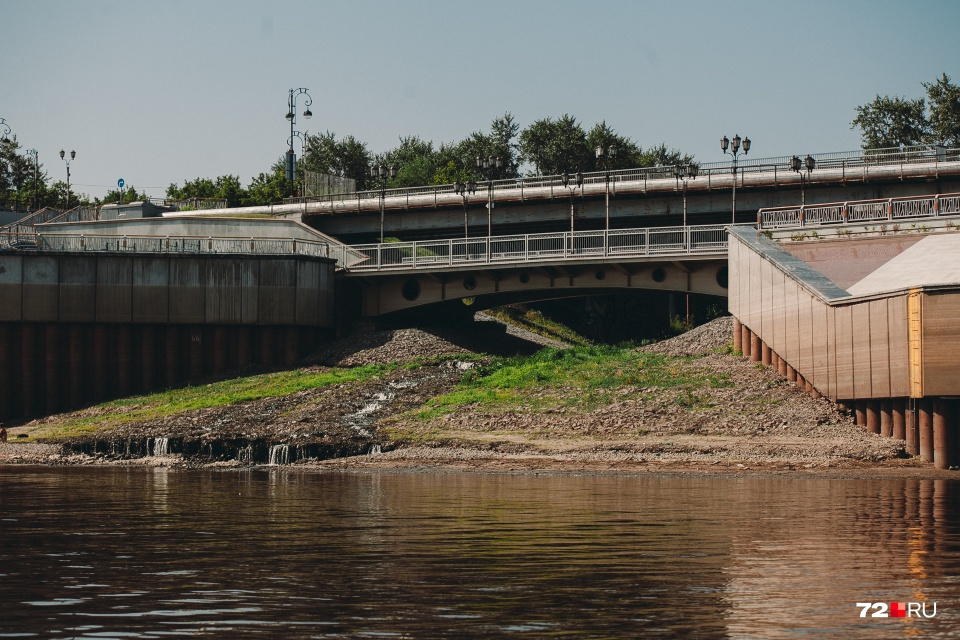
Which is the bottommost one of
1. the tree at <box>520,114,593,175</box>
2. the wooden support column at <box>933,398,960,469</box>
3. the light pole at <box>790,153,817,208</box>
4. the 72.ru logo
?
the 72.ru logo

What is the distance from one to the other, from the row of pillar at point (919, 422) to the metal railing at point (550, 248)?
17.4 m

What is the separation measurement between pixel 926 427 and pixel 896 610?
22.5 meters

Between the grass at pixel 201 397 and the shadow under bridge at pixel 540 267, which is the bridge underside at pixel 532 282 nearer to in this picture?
the shadow under bridge at pixel 540 267

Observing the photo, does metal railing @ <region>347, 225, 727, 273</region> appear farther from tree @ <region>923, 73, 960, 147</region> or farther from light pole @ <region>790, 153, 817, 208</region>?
tree @ <region>923, 73, 960, 147</region>

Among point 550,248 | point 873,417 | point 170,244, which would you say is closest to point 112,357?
point 170,244

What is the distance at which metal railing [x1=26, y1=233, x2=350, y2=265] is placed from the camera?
6031 centimetres

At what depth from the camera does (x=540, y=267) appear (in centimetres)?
6016

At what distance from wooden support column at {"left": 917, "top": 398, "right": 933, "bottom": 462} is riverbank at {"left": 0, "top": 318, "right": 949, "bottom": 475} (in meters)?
0.39

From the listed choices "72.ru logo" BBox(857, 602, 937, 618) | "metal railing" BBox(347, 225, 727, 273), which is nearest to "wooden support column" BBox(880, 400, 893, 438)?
"metal railing" BBox(347, 225, 727, 273)

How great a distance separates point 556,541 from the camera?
19.6m

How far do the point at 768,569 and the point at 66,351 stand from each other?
5037 cm

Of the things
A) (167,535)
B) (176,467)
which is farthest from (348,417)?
(167,535)

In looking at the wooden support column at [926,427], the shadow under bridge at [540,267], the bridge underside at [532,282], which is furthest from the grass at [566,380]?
the wooden support column at [926,427]

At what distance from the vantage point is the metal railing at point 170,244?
198ft
